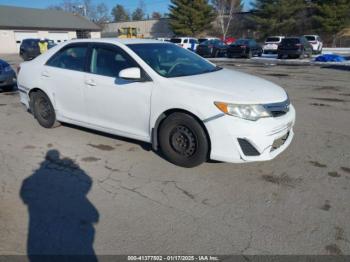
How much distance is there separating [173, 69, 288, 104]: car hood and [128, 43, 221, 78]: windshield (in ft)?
0.90

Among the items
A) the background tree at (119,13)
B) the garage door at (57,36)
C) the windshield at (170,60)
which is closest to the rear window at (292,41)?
the windshield at (170,60)

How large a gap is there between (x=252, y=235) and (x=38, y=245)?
1.82 m

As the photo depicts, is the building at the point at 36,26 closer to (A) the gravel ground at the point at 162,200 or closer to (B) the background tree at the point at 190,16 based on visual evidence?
(B) the background tree at the point at 190,16

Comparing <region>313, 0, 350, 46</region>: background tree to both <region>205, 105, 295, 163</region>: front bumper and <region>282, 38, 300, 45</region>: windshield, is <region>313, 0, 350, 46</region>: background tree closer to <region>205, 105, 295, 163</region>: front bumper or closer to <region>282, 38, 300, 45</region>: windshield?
<region>282, 38, 300, 45</region>: windshield

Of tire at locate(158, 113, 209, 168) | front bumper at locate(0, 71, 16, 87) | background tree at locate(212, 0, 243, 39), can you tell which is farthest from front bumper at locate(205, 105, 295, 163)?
background tree at locate(212, 0, 243, 39)

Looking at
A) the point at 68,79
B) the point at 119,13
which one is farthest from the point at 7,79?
the point at 119,13

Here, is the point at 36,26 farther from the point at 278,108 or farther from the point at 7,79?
the point at 278,108

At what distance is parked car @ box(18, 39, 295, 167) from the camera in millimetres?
3875

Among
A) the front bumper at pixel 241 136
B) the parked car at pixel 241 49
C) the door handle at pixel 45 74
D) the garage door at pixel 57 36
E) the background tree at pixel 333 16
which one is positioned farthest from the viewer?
A: the garage door at pixel 57 36

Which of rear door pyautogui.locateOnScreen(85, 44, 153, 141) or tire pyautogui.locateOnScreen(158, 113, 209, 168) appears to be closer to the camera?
tire pyautogui.locateOnScreen(158, 113, 209, 168)

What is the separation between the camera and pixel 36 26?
46.6 meters

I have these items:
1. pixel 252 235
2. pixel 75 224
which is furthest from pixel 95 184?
pixel 252 235

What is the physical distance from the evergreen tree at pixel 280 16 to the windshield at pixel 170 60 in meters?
44.6

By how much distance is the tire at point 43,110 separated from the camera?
19.2 feet
